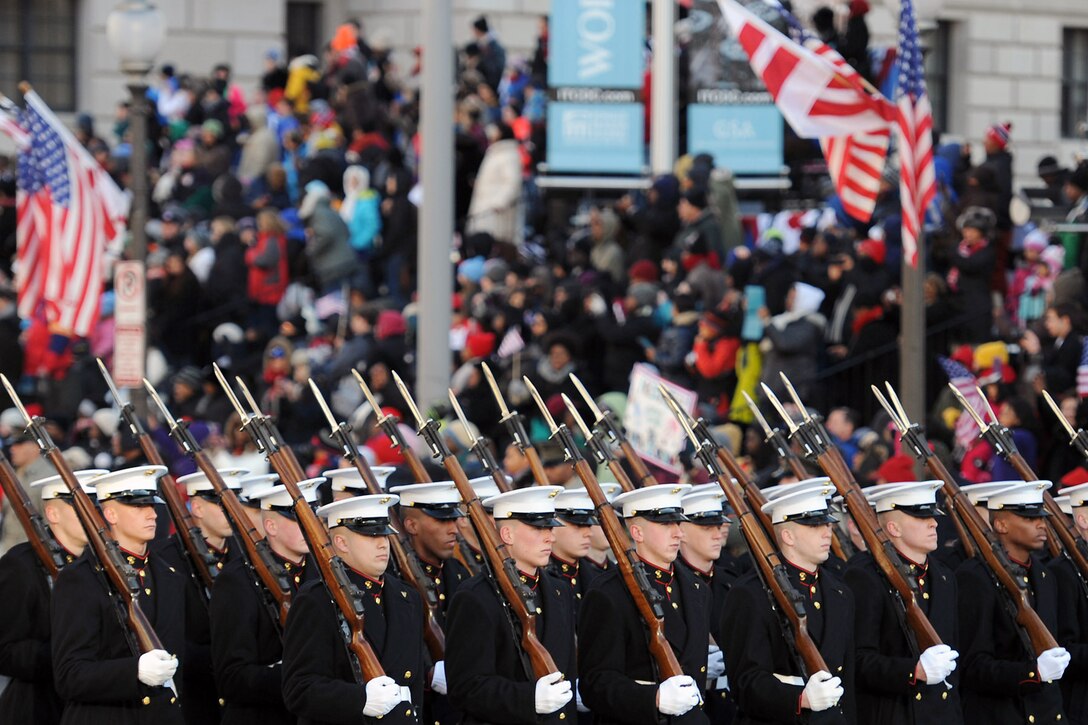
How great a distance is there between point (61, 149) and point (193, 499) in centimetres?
A: 725

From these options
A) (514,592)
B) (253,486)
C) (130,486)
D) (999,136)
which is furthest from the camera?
(999,136)

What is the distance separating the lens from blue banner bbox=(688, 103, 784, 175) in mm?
21000

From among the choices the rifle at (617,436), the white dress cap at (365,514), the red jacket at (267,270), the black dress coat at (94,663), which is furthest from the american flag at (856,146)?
the black dress coat at (94,663)

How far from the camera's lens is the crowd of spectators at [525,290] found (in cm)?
1562

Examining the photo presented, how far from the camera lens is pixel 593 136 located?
20750 millimetres

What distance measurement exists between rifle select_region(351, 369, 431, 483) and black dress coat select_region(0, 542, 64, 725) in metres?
1.55

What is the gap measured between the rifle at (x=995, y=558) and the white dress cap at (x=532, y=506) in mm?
2054

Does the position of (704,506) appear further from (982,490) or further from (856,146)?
(856,146)

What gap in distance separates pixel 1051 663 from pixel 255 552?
324 centimetres

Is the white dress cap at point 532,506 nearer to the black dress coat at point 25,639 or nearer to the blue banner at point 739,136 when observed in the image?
the black dress coat at point 25,639

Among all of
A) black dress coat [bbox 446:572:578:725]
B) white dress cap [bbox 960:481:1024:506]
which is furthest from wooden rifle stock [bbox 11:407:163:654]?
white dress cap [bbox 960:481:1024:506]

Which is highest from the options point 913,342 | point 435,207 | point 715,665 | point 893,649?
point 435,207

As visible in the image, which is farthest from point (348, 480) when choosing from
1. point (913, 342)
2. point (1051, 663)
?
point (913, 342)

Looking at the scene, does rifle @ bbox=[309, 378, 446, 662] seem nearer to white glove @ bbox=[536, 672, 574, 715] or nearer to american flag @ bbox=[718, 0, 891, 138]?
white glove @ bbox=[536, 672, 574, 715]
